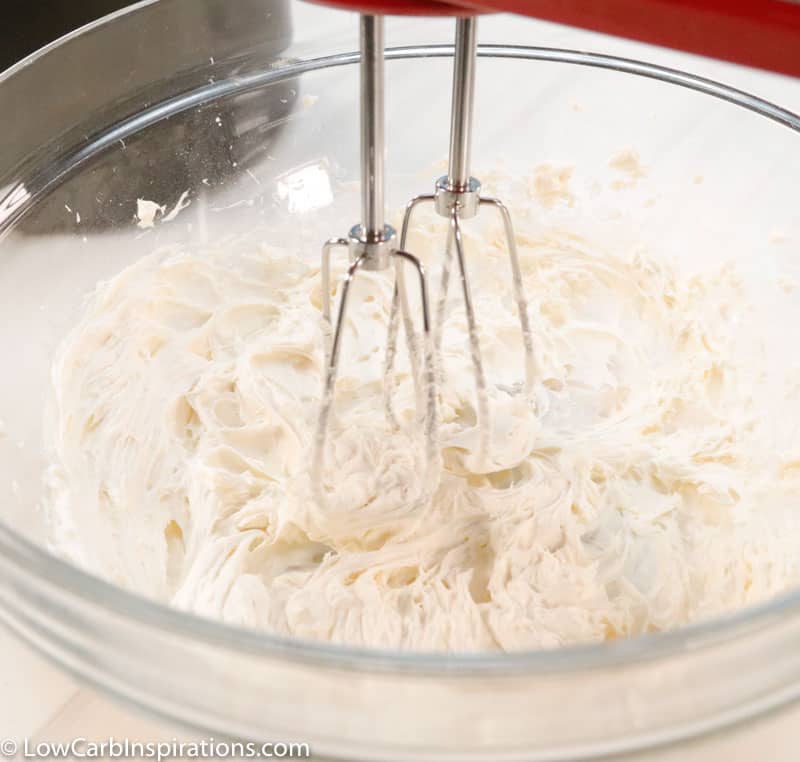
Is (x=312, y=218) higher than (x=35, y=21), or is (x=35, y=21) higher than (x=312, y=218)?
(x=35, y=21)

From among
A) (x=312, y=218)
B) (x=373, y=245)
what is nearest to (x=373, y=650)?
(x=373, y=245)

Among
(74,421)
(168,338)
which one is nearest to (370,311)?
(168,338)

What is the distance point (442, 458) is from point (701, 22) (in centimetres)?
53

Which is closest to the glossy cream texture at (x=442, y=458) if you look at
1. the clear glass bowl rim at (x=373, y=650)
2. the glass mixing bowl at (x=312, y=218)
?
the glass mixing bowl at (x=312, y=218)

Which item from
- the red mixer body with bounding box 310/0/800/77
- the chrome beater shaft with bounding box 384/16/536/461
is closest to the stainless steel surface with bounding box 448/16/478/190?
the chrome beater shaft with bounding box 384/16/536/461

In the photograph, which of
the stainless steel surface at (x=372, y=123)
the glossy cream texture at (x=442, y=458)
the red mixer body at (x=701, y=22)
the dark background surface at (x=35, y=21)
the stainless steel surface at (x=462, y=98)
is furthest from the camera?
the dark background surface at (x=35, y=21)

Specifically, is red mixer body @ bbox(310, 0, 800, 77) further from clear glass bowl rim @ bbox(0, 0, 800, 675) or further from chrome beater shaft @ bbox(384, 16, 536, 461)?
clear glass bowl rim @ bbox(0, 0, 800, 675)

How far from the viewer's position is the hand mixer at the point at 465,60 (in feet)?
1.41

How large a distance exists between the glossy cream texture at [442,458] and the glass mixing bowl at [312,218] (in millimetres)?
45

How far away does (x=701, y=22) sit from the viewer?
43cm

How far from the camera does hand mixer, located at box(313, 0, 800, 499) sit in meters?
0.43

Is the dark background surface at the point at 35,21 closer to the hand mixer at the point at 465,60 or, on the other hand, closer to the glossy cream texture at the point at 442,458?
the glossy cream texture at the point at 442,458

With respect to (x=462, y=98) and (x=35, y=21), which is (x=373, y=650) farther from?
(x=35, y=21)

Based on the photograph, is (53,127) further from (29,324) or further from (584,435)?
(584,435)
